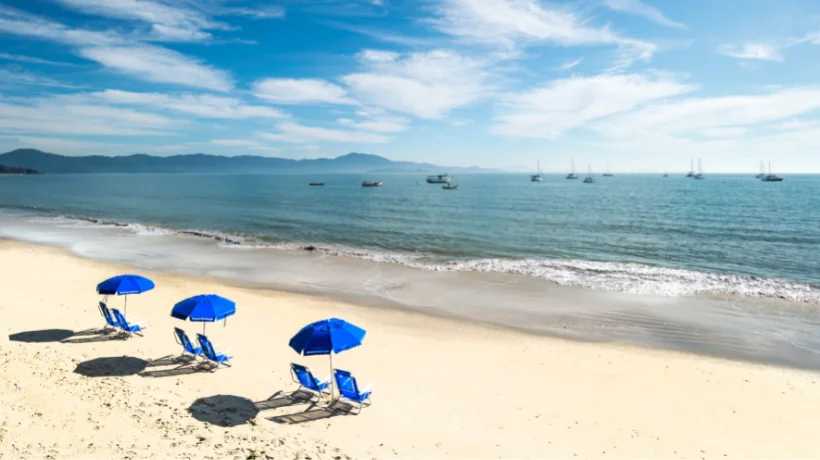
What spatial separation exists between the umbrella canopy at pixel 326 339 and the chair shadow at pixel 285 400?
1425mm

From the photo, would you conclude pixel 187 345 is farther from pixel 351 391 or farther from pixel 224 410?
pixel 351 391

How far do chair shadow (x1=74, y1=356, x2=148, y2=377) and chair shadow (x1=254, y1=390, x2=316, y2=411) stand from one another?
382 cm

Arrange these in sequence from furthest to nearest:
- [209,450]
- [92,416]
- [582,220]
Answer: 1. [582,220]
2. [92,416]
3. [209,450]

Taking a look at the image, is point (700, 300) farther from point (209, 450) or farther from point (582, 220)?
point (582, 220)

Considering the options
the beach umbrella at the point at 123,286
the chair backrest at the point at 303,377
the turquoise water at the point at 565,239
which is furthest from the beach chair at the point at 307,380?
the turquoise water at the point at 565,239

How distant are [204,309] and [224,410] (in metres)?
3.01

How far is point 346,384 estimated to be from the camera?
35.6 ft

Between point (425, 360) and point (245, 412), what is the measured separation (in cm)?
561

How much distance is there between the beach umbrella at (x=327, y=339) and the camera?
1016cm

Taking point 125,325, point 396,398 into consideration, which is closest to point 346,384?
point 396,398

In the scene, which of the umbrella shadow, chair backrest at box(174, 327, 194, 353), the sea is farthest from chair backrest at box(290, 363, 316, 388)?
the sea

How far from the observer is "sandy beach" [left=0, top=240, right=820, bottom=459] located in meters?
8.66

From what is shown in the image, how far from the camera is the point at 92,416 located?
888 cm

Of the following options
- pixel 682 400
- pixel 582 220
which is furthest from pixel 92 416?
pixel 582 220
